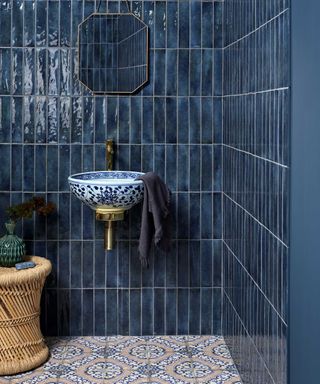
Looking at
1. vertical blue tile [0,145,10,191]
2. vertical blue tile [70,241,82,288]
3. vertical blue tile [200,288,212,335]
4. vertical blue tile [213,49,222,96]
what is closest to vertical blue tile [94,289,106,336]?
vertical blue tile [70,241,82,288]

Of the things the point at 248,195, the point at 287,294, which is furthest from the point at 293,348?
the point at 248,195

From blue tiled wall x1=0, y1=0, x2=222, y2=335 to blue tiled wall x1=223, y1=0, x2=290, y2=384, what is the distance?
0.47ft

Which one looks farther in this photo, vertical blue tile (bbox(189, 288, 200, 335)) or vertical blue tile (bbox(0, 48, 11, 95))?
vertical blue tile (bbox(189, 288, 200, 335))

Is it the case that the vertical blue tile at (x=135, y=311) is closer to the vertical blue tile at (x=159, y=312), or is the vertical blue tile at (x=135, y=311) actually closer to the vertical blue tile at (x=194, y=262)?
the vertical blue tile at (x=159, y=312)

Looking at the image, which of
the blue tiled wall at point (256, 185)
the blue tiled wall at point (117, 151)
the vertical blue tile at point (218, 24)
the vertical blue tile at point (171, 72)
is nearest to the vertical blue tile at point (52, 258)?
the blue tiled wall at point (117, 151)

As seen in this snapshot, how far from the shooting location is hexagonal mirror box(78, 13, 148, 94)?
13.6 ft

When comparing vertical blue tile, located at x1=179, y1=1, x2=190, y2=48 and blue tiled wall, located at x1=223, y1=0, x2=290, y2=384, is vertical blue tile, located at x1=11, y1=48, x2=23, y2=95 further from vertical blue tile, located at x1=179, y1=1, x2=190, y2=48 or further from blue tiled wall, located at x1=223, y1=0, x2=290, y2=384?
blue tiled wall, located at x1=223, y1=0, x2=290, y2=384

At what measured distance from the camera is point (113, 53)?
4180 mm

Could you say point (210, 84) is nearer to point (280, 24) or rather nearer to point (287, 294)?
point (280, 24)

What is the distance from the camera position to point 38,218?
422cm

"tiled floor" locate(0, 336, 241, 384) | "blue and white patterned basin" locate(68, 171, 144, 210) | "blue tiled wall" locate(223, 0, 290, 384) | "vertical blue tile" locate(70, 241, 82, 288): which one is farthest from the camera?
"vertical blue tile" locate(70, 241, 82, 288)

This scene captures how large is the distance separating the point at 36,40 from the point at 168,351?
1.91 meters

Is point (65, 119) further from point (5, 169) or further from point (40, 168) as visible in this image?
point (5, 169)

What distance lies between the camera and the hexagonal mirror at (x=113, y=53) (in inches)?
164
